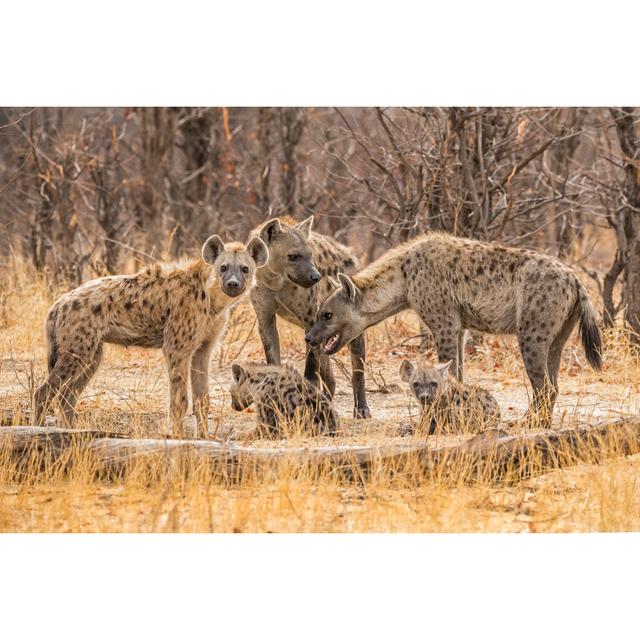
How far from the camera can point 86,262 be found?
8398mm

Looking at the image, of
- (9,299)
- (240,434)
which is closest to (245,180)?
(9,299)

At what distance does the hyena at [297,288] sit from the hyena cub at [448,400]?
559mm

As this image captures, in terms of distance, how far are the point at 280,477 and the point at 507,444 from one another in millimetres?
908

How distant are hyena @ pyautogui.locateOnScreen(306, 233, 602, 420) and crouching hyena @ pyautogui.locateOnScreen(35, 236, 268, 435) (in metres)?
0.68

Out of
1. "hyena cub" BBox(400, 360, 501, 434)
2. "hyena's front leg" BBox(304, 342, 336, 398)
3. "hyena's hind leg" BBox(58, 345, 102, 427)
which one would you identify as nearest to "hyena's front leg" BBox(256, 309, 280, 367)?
"hyena's front leg" BBox(304, 342, 336, 398)

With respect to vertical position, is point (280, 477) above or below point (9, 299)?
below

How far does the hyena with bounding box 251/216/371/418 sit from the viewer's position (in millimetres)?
5418

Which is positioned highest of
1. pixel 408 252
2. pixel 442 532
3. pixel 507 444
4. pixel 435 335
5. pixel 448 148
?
pixel 448 148

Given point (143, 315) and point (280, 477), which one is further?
point (143, 315)

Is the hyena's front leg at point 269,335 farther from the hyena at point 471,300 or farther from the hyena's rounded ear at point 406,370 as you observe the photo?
the hyena's rounded ear at point 406,370

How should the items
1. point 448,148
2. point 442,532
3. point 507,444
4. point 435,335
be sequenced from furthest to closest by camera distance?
point 448,148, point 435,335, point 507,444, point 442,532

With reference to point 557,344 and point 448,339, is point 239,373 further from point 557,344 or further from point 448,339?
point 557,344

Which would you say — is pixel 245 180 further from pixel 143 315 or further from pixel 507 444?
pixel 507 444

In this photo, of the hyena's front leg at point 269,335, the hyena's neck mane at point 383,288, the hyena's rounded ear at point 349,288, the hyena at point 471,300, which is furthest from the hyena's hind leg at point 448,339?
the hyena's front leg at point 269,335
